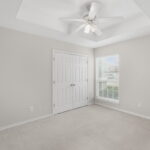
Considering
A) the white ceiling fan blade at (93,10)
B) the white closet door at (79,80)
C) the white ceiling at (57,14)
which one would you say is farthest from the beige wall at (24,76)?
the white ceiling fan blade at (93,10)

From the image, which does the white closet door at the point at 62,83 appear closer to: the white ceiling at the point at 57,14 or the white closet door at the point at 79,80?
the white closet door at the point at 79,80

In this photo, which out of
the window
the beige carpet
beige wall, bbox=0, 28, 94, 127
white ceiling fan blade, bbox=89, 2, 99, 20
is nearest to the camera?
the beige carpet

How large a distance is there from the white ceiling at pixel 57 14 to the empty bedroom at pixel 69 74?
15 mm

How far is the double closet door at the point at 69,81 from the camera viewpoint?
3.52 m

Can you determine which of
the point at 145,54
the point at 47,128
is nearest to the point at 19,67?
the point at 47,128

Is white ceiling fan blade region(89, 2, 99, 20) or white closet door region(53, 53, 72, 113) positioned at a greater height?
white ceiling fan blade region(89, 2, 99, 20)

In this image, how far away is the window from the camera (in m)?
3.97

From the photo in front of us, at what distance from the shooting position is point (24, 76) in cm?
288

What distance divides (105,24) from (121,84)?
2020mm

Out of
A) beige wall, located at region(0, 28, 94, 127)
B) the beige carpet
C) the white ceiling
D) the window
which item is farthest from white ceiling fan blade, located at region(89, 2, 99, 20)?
the beige carpet

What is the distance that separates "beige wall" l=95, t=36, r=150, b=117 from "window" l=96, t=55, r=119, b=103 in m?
0.23

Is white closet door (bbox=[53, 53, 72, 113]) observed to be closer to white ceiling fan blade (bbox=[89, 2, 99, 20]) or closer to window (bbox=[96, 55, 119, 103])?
window (bbox=[96, 55, 119, 103])

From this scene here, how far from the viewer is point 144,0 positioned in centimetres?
160

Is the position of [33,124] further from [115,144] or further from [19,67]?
[115,144]
